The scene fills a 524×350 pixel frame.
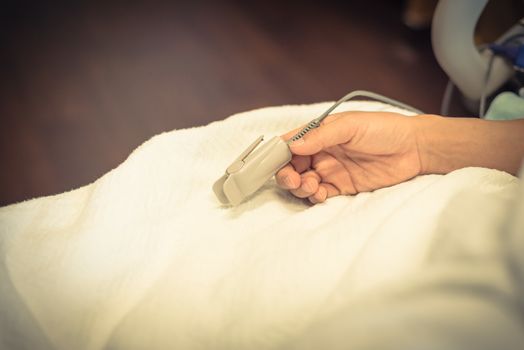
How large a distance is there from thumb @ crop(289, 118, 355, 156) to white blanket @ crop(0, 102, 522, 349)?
0.23 ft

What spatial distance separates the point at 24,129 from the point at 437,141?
105 centimetres

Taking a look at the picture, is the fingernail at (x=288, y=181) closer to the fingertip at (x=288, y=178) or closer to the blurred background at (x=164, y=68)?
the fingertip at (x=288, y=178)

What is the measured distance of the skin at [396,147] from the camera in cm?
52

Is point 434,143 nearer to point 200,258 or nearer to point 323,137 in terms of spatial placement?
point 323,137

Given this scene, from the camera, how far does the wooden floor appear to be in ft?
3.61

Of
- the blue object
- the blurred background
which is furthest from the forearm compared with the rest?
the blurred background

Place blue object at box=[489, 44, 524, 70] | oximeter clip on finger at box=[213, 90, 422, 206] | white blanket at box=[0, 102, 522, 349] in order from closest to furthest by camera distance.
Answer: white blanket at box=[0, 102, 522, 349] → oximeter clip on finger at box=[213, 90, 422, 206] → blue object at box=[489, 44, 524, 70]

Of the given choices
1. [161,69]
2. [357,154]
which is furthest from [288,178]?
[161,69]

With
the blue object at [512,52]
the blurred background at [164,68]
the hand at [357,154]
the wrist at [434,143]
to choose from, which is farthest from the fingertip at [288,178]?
the blurred background at [164,68]

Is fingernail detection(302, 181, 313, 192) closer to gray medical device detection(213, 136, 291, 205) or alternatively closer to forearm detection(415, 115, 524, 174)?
gray medical device detection(213, 136, 291, 205)

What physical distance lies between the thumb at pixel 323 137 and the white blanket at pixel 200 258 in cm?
7

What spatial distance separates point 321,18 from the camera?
1542 mm

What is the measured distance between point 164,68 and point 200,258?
1019mm

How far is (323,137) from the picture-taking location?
0.51 meters
